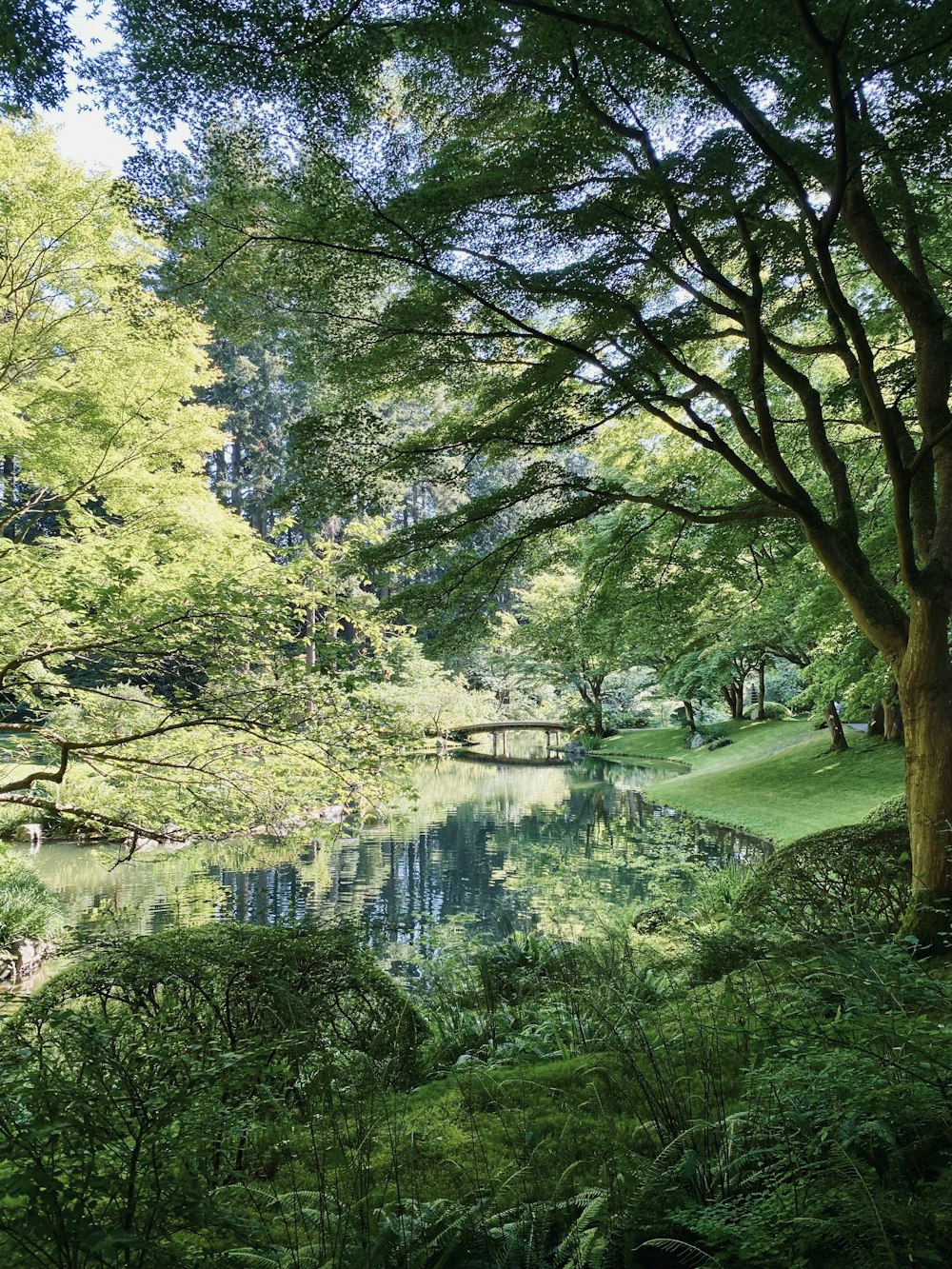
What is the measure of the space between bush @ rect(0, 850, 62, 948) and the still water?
15.9 inches

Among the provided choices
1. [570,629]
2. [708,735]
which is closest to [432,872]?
[570,629]

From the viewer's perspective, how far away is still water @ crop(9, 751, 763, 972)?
8867mm

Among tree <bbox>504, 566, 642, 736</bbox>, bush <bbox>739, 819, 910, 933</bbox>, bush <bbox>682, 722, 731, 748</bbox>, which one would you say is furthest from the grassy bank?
bush <bbox>739, 819, 910, 933</bbox>

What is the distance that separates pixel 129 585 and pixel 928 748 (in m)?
5.78

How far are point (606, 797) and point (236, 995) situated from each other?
59.3 ft

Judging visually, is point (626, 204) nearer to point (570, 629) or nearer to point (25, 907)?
point (570, 629)

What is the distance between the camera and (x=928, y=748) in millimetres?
4871

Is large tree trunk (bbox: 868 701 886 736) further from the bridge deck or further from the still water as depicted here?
the bridge deck

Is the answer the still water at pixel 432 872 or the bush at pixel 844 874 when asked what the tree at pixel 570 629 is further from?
the still water at pixel 432 872

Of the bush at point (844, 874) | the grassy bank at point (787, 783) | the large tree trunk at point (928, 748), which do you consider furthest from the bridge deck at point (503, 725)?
the large tree trunk at point (928, 748)

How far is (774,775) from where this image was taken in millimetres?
17094

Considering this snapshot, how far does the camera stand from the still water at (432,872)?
887cm

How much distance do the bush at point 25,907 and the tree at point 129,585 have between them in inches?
45.7

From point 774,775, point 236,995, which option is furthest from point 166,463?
point 774,775
